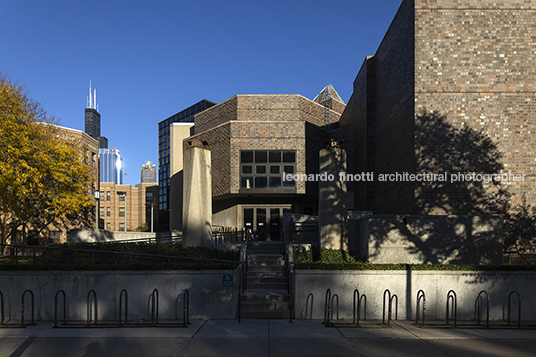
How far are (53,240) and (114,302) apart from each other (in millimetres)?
32537

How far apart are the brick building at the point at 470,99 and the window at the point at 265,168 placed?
1096 centimetres

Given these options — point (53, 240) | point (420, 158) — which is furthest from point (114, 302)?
point (53, 240)

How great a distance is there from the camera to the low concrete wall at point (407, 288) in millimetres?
11602

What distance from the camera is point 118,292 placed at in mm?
11430

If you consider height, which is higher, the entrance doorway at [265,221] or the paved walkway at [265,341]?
the entrance doorway at [265,221]

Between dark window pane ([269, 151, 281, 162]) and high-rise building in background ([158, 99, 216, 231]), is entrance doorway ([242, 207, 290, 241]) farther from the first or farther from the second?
high-rise building in background ([158, 99, 216, 231])

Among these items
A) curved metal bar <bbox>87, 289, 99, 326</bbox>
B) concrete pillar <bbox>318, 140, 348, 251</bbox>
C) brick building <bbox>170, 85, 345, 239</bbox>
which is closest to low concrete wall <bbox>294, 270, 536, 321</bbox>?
concrete pillar <bbox>318, 140, 348, 251</bbox>

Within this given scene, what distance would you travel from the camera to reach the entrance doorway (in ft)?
102

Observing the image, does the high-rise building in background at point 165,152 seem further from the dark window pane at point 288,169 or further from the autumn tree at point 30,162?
the dark window pane at point 288,169

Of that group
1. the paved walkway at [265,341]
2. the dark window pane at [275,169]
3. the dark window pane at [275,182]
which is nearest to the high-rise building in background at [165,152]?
the dark window pane at [275,182]

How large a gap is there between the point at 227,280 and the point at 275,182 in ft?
60.2

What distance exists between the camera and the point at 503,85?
1962 cm

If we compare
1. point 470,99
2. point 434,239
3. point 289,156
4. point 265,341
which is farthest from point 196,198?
point 470,99

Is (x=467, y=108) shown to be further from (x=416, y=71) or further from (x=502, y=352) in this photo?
(x=502, y=352)
